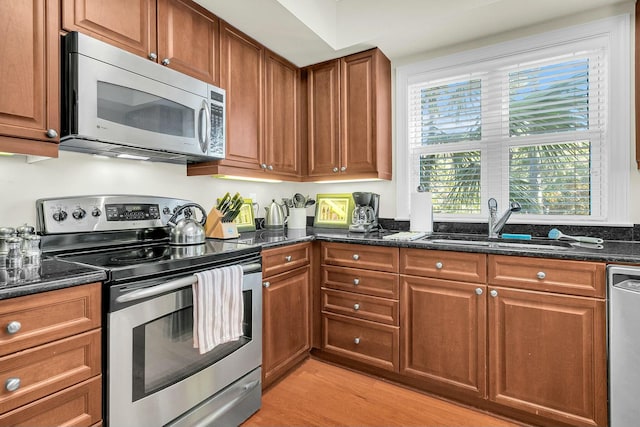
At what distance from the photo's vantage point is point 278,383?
2107 mm

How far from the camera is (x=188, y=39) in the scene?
1.90m

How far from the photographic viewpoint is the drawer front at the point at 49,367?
38.0 inches

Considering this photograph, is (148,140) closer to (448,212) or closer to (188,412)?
(188,412)

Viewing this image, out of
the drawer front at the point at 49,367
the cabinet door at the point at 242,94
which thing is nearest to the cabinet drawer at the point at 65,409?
the drawer front at the point at 49,367

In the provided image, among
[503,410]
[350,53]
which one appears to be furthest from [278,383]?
[350,53]

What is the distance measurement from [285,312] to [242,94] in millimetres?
1483

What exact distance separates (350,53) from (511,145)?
4.50 feet

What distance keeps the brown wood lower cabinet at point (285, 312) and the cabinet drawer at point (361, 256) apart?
0.53 feet

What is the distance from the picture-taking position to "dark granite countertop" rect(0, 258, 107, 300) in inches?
37.7

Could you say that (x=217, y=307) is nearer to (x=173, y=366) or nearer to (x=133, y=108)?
(x=173, y=366)

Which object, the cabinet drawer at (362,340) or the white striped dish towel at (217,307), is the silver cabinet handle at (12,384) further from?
the cabinet drawer at (362,340)

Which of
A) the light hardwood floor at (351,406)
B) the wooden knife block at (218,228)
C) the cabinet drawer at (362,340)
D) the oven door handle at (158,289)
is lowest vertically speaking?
the light hardwood floor at (351,406)

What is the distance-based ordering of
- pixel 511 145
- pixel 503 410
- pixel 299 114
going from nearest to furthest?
pixel 503 410 < pixel 511 145 < pixel 299 114

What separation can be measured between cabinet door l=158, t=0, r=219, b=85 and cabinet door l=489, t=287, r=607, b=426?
2080 millimetres
